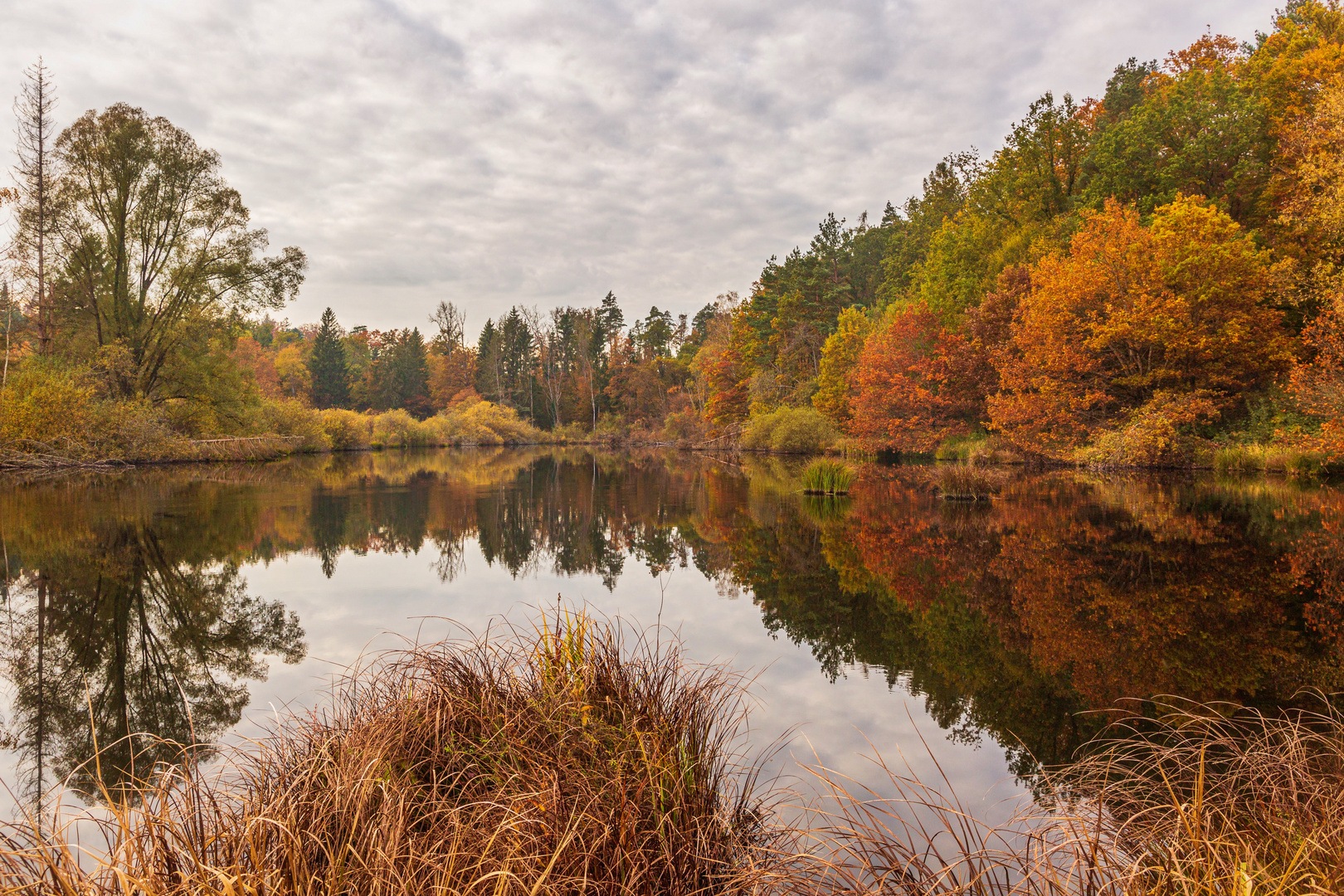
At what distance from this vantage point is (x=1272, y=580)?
7.37 meters

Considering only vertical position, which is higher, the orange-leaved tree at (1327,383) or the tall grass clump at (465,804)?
the orange-leaved tree at (1327,383)

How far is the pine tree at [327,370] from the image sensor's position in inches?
→ 2547

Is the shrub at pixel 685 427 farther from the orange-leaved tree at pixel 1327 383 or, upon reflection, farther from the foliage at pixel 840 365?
the orange-leaved tree at pixel 1327 383

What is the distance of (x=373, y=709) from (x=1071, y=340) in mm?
27192

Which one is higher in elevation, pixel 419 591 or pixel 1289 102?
pixel 1289 102

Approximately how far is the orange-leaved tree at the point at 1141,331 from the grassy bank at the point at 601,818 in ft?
75.7

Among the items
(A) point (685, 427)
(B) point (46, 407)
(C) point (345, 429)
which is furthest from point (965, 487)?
(A) point (685, 427)

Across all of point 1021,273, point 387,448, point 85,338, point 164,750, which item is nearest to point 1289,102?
point 1021,273

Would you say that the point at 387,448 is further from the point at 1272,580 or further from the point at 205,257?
the point at 1272,580

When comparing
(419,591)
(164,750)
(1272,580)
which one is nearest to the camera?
(164,750)

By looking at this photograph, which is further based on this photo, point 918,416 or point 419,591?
point 918,416

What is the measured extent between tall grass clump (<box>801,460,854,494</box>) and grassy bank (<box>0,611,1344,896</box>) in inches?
545

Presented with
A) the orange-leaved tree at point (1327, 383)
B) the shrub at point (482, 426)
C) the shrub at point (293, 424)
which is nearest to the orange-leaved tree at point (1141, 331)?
the orange-leaved tree at point (1327, 383)

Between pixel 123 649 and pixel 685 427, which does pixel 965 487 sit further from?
pixel 685 427
